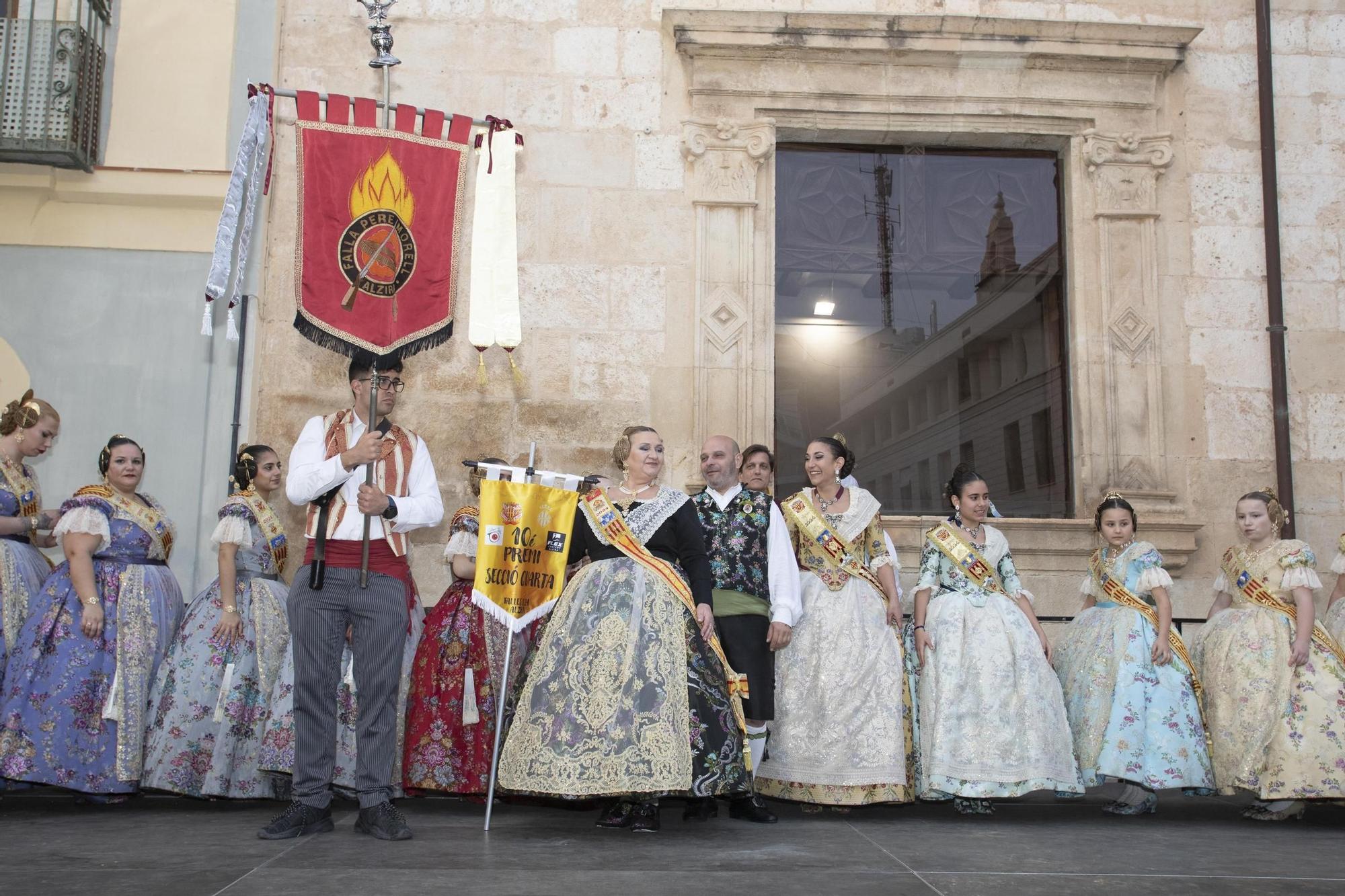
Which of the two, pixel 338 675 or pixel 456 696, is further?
pixel 456 696

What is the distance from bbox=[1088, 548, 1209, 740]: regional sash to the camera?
6.49 metres

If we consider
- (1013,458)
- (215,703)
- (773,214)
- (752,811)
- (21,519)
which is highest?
(773,214)

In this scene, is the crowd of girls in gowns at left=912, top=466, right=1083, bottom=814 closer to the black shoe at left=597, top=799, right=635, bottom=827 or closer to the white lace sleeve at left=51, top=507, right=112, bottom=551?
the black shoe at left=597, top=799, right=635, bottom=827

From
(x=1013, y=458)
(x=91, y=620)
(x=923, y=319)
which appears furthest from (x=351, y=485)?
(x=1013, y=458)

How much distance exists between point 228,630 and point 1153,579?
471 cm

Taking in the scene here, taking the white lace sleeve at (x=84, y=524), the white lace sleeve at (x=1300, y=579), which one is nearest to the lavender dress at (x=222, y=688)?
the white lace sleeve at (x=84, y=524)

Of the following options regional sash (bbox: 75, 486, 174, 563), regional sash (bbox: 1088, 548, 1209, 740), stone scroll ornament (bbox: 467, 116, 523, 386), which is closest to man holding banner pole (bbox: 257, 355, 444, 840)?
regional sash (bbox: 75, 486, 174, 563)

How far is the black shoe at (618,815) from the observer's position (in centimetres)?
540

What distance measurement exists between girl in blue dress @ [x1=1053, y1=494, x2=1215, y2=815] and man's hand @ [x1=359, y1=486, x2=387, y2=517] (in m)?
3.70

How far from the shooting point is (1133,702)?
630 centimetres

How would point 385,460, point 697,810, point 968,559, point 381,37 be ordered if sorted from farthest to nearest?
1. point 381,37
2. point 968,559
3. point 697,810
4. point 385,460

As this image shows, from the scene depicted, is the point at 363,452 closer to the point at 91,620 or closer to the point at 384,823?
the point at 384,823

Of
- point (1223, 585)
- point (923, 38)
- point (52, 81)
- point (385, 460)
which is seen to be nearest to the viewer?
point (385, 460)

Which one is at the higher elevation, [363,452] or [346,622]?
[363,452]
